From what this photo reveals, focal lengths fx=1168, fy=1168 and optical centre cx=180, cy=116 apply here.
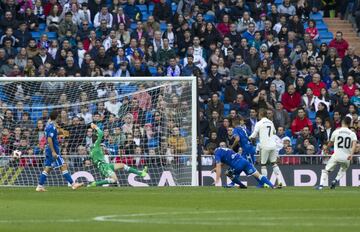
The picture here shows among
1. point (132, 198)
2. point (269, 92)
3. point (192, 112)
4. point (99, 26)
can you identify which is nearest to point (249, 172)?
point (192, 112)

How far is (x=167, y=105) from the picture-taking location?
97.5 feet

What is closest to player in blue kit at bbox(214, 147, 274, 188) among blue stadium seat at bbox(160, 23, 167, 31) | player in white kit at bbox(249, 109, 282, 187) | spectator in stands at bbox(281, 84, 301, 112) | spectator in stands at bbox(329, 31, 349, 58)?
player in white kit at bbox(249, 109, 282, 187)

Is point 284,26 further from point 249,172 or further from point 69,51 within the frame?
point 249,172

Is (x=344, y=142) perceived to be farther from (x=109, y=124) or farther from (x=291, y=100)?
(x=291, y=100)

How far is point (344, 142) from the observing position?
86.6ft

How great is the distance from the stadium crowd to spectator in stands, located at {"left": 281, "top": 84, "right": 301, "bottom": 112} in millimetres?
29

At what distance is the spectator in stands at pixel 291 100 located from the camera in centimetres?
3362

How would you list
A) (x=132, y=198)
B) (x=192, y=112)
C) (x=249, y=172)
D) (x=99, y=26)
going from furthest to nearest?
(x=99, y=26)
(x=192, y=112)
(x=249, y=172)
(x=132, y=198)

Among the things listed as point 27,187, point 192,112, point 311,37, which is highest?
point 311,37

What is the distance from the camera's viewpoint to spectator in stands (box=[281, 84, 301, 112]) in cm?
3362

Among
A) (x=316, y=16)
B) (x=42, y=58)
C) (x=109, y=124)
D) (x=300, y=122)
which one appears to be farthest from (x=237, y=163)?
(x=316, y=16)

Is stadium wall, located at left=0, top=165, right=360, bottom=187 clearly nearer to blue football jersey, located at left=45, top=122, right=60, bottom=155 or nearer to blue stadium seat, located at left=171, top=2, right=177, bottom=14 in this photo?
blue football jersey, located at left=45, top=122, right=60, bottom=155

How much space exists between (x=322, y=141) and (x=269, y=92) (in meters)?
2.54

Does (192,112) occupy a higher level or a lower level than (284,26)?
lower
